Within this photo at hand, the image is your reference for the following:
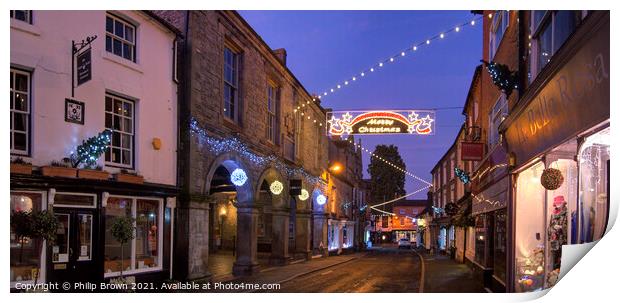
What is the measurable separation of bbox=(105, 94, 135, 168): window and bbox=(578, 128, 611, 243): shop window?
7949 millimetres

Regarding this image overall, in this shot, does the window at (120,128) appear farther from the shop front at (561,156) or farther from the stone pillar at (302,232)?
the stone pillar at (302,232)

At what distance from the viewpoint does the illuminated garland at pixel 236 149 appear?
1278 centimetres

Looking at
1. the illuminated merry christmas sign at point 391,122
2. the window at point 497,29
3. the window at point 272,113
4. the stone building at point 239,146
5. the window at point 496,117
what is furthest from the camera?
the window at point 272,113

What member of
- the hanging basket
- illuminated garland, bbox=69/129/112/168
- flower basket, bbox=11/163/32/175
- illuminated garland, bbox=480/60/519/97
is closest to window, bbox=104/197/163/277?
illuminated garland, bbox=69/129/112/168

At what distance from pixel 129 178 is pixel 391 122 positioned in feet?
19.3

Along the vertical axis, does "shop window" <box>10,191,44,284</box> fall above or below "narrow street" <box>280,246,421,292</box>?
above

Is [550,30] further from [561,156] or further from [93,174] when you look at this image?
[93,174]

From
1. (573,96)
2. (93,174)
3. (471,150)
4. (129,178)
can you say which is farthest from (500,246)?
(93,174)

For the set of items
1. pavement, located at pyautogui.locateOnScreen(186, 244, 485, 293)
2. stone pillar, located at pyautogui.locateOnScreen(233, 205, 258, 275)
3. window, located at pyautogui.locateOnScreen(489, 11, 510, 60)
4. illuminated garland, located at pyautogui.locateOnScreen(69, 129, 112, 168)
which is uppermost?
window, located at pyautogui.locateOnScreen(489, 11, 510, 60)

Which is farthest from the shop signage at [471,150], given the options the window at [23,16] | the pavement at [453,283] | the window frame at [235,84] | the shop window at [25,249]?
the window at [23,16]

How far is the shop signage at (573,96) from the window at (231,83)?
28.8 ft

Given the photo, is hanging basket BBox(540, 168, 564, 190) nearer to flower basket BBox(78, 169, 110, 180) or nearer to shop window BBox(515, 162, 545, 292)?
shop window BBox(515, 162, 545, 292)

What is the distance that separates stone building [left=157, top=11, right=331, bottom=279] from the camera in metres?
12.4
